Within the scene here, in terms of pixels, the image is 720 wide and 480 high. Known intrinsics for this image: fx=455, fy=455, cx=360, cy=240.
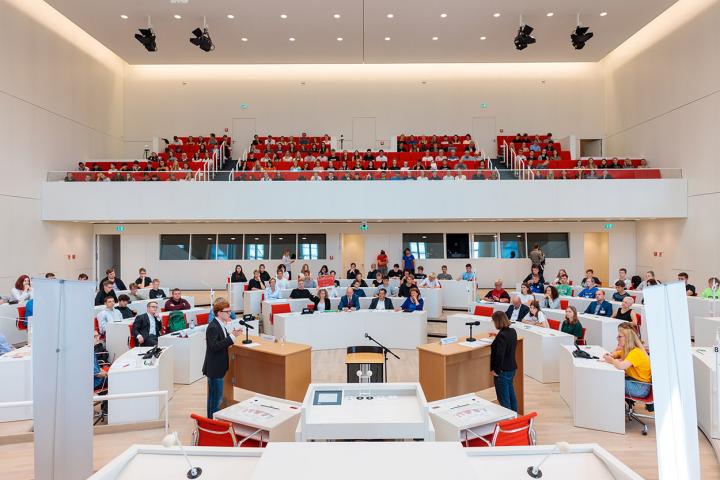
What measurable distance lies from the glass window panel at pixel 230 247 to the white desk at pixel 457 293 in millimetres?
8544

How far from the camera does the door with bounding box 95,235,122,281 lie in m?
17.7

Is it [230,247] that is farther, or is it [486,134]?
[486,134]

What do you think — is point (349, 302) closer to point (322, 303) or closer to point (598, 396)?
point (322, 303)

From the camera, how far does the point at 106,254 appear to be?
1831 centimetres

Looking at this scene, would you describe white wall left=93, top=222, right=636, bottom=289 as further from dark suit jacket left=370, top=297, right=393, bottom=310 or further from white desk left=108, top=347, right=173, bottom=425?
white desk left=108, top=347, right=173, bottom=425

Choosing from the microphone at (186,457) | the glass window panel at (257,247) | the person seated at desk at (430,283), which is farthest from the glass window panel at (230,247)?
the microphone at (186,457)

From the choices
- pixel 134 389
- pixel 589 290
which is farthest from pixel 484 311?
pixel 134 389

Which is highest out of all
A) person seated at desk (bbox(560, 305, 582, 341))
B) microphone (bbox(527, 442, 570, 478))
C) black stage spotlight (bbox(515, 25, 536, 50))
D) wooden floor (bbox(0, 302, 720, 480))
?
black stage spotlight (bbox(515, 25, 536, 50))

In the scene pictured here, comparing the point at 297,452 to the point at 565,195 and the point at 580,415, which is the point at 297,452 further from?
the point at 565,195

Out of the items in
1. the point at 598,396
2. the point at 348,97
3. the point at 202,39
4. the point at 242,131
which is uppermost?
the point at 348,97

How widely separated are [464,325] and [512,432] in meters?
5.54

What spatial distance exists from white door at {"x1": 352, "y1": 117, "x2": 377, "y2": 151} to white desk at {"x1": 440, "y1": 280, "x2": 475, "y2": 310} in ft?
29.9

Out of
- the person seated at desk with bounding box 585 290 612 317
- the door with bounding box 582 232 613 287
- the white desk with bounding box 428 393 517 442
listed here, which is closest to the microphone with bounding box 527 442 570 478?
the white desk with bounding box 428 393 517 442

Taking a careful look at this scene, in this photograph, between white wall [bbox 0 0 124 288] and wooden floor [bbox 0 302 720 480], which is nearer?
wooden floor [bbox 0 302 720 480]
